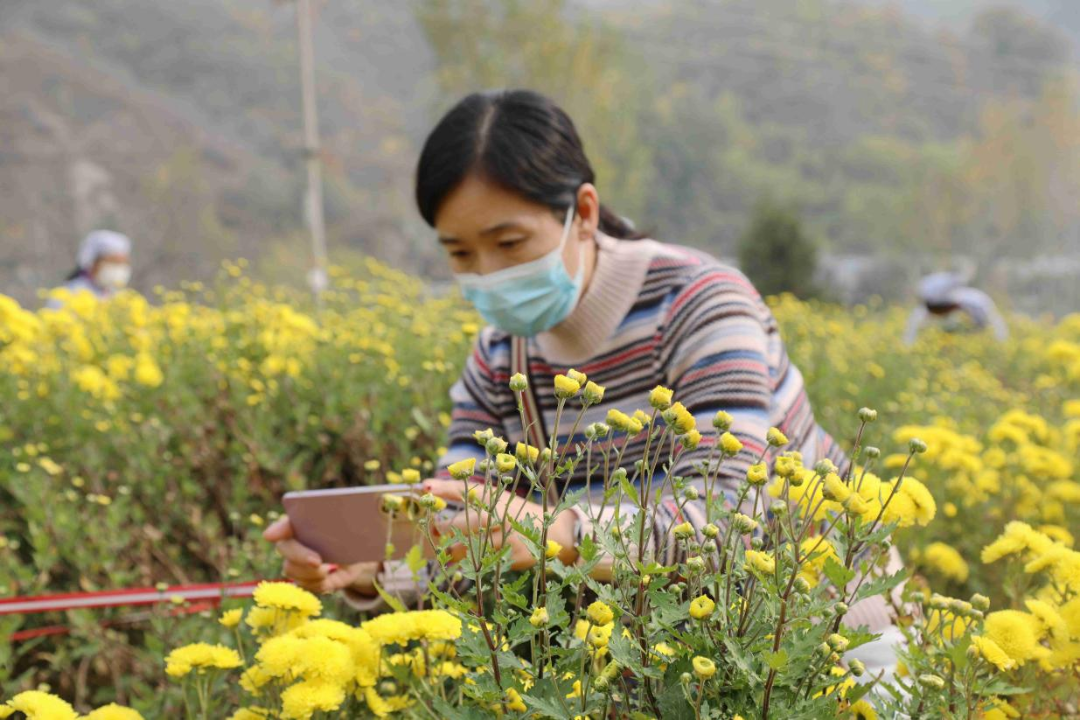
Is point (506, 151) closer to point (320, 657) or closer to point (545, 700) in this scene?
point (320, 657)

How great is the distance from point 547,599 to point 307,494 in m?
0.68

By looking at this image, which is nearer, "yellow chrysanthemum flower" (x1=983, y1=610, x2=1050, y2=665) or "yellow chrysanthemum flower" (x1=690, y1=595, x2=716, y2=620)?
"yellow chrysanthemum flower" (x1=690, y1=595, x2=716, y2=620)

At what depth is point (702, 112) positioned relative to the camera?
190 feet

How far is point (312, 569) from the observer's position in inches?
63.9

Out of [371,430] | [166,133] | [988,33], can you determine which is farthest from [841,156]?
[371,430]

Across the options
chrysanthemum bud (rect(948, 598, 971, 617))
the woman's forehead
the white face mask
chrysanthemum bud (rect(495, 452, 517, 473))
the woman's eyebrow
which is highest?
the woman's forehead

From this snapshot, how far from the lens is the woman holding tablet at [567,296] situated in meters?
1.72

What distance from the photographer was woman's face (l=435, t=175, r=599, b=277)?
5.81 ft

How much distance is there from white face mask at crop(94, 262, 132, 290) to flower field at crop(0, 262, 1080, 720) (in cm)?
148

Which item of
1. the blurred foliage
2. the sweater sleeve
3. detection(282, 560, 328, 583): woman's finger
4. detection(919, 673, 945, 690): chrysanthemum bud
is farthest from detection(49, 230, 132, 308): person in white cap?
the blurred foliage

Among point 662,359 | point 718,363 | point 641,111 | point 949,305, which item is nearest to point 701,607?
point 718,363

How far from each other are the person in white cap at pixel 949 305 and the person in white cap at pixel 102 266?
489 cm

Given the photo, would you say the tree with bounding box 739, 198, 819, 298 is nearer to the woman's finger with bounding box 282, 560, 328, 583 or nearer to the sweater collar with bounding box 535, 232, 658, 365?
the sweater collar with bounding box 535, 232, 658, 365

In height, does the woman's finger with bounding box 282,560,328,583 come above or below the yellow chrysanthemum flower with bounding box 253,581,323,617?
below
